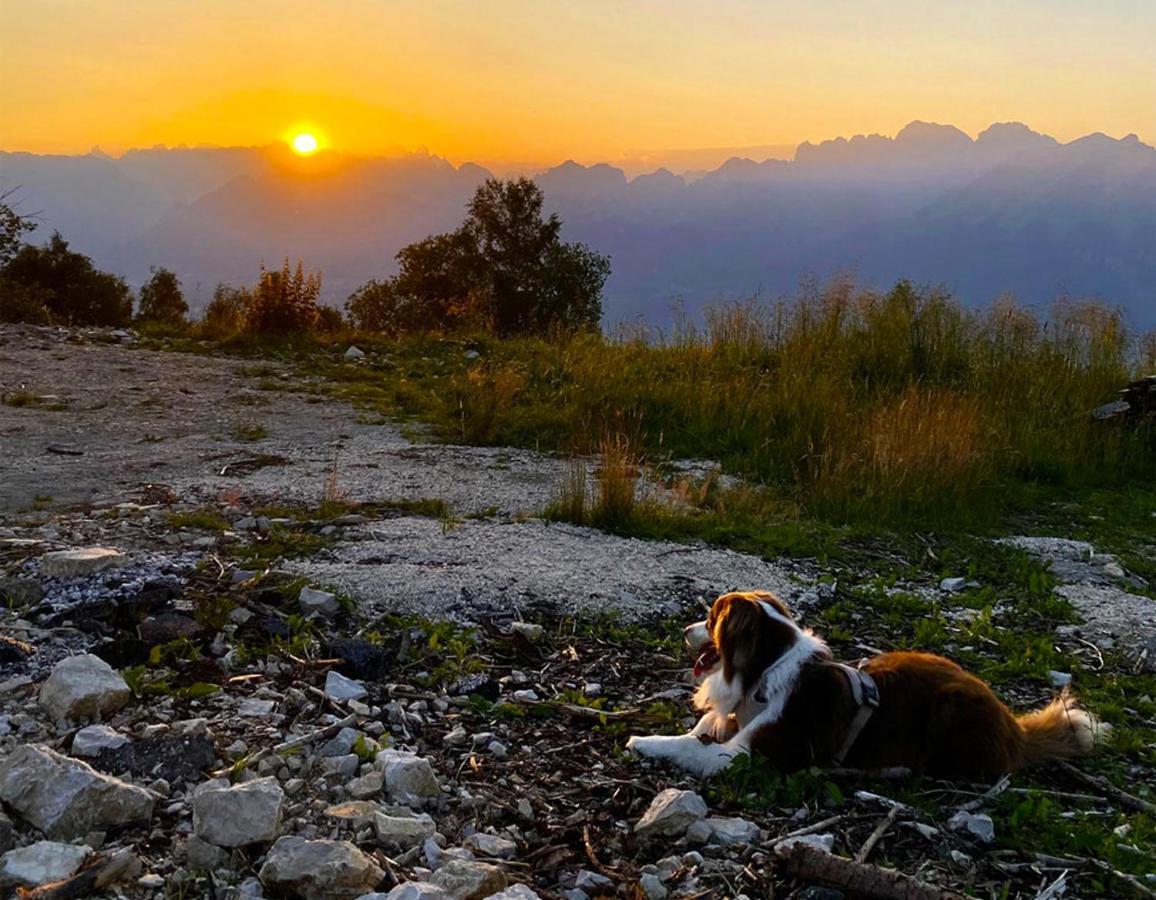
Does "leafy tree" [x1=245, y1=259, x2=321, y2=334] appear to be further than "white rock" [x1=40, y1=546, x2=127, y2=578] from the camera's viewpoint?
Yes

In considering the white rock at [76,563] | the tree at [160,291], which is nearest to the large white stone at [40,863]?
the white rock at [76,563]

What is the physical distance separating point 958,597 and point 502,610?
2886 mm

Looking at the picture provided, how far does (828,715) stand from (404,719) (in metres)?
1.61

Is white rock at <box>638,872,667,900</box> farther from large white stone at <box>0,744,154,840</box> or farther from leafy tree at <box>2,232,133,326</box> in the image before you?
leafy tree at <box>2,232,133,326</box>

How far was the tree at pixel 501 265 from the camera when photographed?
101ft

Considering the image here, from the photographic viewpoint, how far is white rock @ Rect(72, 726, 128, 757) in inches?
124

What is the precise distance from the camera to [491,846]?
294 cm

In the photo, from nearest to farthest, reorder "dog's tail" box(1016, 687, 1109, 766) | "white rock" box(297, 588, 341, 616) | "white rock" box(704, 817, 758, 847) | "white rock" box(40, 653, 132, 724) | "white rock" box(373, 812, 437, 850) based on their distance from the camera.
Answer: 1. "white rock" box(373, 812, 437, 850)
2. "white rock" box(704, 817, 758, 847)
3. "white rock" box(40, 653, 132, 724)
4. "dog's tail" box(1016, 687, 1109, 766)
5. "white rock" box(297, 588, 341, 616)

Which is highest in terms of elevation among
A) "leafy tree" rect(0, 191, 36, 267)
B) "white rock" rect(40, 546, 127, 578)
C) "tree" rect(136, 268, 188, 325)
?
"leafy tree" rect(0, 191, 36, 267)

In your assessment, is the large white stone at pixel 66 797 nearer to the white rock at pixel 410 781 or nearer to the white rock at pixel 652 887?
the white rock at pixel 410 781

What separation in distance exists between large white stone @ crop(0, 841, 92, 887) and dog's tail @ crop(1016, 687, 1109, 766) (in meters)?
3.29

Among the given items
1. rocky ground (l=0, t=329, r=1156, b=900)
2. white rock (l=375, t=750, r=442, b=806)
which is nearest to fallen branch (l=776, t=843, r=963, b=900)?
rocky ground (l=0, t=329, r=1156, b=900)

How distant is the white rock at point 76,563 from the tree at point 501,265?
80.9ft

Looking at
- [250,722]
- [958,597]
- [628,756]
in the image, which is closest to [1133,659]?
[958,597]
